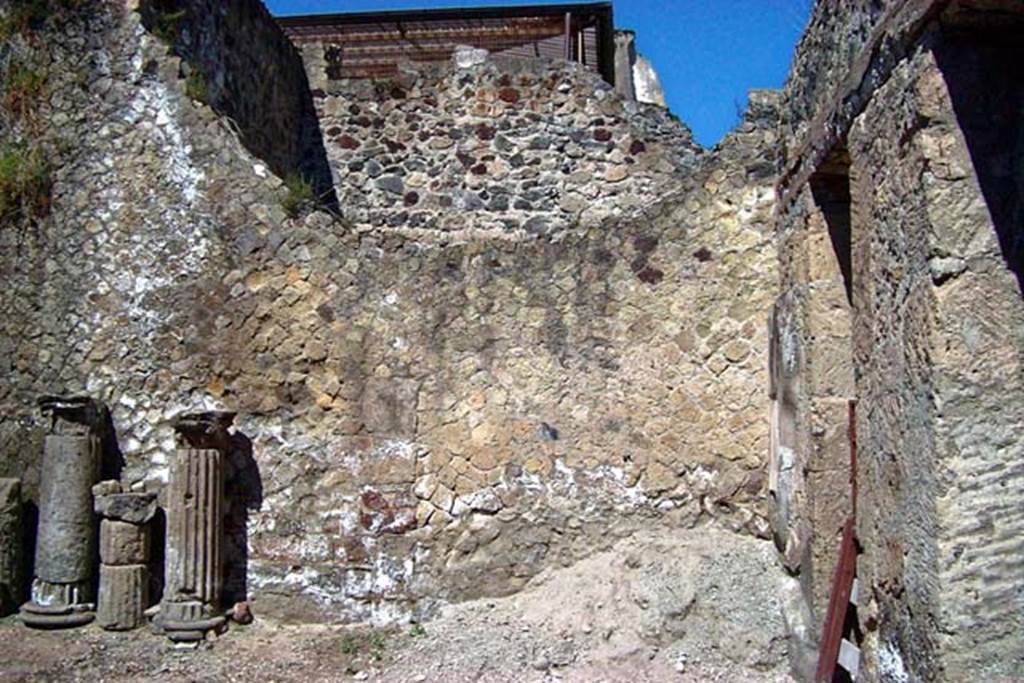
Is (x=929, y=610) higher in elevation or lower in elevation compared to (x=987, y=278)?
lower

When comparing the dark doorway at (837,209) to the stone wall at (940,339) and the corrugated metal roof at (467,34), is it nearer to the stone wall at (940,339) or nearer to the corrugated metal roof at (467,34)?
the stone wall at (940,339)

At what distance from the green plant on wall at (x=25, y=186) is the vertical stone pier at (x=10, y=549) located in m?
1.78

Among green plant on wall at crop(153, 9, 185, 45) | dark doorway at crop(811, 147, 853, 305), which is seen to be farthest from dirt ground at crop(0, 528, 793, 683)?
green plant on wall at crop(153, 9, 185, 45)

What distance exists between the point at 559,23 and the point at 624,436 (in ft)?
24.8

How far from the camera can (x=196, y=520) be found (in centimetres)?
621

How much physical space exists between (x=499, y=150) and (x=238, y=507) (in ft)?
15.6

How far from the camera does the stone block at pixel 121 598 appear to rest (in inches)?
244

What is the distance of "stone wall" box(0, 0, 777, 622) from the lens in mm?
5926

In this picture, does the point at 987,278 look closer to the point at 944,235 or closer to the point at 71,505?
the point at 944,235

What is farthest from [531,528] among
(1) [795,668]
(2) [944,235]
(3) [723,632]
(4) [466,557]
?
(2) [944,235]

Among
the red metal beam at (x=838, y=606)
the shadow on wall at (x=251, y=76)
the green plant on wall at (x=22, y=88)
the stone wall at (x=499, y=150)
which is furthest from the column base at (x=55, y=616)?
the stone wall at (x=499, y=150)

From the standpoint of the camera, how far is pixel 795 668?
16.4ft

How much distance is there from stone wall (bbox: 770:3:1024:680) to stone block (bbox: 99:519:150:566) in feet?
13.8

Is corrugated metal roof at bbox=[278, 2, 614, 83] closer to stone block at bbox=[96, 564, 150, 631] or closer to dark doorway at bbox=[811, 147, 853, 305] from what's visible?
stone block at bbox=[96, 564, 150, 631]
